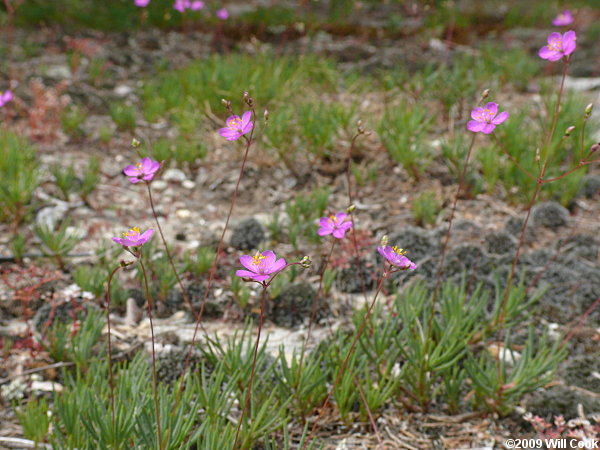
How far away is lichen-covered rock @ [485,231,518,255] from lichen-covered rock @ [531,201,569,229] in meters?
0.36

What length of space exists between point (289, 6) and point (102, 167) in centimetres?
558

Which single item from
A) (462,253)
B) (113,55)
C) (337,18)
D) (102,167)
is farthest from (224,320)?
(337,18)

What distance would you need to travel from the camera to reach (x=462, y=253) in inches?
111

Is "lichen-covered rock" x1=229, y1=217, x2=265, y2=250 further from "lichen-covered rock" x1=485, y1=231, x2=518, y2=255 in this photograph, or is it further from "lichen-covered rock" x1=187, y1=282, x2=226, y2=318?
"lichen-covered rock" x1=485, y1=231, x2=518, y2=255

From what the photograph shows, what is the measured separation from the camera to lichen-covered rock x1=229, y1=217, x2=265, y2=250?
313cm

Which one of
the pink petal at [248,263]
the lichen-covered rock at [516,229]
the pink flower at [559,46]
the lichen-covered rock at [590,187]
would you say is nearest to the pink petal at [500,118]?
the pink flower at [559,46]

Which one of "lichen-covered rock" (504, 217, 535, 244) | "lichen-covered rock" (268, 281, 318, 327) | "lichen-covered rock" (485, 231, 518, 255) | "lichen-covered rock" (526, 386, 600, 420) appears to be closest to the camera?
"lichen-covered rock" (526, 386, 600, 420)

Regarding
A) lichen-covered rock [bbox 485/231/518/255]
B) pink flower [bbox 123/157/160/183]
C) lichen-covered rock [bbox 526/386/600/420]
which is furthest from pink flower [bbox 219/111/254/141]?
lichen-covered rock [bbox 485/231/518/255]

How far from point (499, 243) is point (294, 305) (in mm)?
1203

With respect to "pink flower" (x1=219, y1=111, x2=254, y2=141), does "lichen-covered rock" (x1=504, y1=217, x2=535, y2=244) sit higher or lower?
lower

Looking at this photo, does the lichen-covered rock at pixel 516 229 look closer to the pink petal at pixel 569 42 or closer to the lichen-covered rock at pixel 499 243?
the lichen-covered rock at pixel 499 243

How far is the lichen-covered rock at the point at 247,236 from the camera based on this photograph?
3127mm

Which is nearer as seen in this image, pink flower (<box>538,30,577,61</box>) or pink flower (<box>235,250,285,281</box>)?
pink flower (<box>235,250,285,281</box>)

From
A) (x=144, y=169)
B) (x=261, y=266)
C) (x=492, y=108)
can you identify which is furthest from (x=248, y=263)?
(x=492, y=108)
